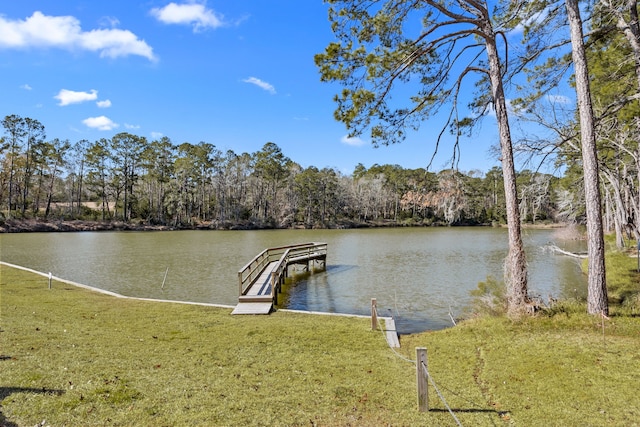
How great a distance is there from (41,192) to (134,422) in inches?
2710

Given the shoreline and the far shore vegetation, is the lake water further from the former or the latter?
the shoreline

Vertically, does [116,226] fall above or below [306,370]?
above

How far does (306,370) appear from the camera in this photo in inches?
235

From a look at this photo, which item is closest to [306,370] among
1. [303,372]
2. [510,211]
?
[303,372]

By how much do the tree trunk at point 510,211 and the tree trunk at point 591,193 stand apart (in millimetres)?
1289

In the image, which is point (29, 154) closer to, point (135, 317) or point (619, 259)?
point (135, 317)

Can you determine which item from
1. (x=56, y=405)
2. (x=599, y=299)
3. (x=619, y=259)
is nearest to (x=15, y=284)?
(x=56, y=405)

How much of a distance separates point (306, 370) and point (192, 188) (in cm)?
6231

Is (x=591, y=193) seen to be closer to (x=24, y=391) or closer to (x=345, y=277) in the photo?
(x=24, y=391)

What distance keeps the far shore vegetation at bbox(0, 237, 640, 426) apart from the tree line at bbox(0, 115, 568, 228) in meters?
43.6

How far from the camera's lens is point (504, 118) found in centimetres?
893

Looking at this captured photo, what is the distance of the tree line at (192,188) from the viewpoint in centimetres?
5478

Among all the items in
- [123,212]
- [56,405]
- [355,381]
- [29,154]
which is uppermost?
[29,154]

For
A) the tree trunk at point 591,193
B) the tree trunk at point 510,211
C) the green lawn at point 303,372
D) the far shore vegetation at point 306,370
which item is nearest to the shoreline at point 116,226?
the tree trunk at point 510,211
